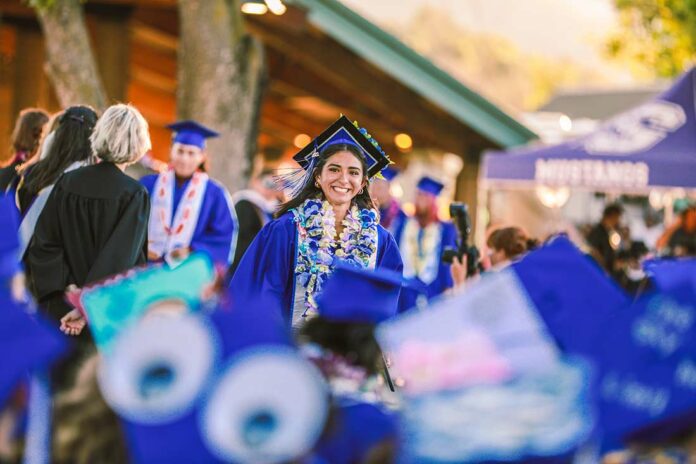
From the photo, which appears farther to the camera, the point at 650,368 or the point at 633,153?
the point at 633,153

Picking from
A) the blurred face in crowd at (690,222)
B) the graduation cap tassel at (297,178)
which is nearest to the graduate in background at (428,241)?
the blurred face in crowd at (690,222)

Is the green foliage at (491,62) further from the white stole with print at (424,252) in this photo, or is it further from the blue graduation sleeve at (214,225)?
the blue graduation sleeve at (214,225)

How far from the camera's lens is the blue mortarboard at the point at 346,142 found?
20.1ft

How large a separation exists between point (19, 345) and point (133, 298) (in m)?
0.42

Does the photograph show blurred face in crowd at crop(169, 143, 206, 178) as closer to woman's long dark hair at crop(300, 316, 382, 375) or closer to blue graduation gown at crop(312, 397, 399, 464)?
woman's long dark hair at crop(300, 316, 382, 375)

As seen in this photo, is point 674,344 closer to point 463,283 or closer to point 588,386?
point 588,386

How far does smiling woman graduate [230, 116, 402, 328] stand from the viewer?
5.86 meters

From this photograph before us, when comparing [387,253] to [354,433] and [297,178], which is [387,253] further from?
[354,433]

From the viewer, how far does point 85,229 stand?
594 cm

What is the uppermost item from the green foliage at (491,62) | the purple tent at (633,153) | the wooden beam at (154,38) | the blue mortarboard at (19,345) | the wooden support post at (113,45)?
the green foliage at (491,62)

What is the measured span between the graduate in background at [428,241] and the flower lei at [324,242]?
4.68 metres

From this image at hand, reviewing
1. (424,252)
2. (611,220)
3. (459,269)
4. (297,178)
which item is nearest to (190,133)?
(459,269)

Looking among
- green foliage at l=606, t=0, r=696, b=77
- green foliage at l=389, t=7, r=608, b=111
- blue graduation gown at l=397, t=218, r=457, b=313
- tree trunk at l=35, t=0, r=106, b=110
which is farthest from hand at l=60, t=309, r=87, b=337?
green foliage at l=389, t=7, r=608, b=111

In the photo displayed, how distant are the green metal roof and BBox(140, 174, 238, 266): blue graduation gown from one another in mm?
3910
